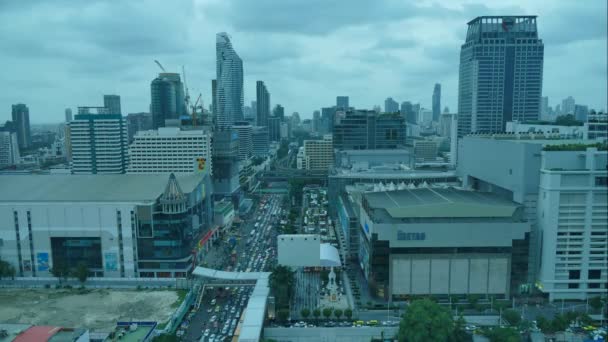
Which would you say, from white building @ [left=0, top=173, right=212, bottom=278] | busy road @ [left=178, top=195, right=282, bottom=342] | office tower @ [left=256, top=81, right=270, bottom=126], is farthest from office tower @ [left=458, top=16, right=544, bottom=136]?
office tower @ [left=256, top=81, right=270, bottom=126]

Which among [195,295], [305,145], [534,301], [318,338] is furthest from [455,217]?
[305,145]

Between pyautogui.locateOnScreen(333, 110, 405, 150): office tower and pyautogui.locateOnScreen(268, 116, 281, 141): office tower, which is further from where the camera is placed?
pyautogui.locateOnScreen(268, 116, 281, 141): office tower

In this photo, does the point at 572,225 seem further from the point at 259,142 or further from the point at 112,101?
the point at 112,101

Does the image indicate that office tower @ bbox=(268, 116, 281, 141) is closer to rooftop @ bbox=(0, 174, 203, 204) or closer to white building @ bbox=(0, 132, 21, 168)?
white building @ bbox=(0, 132, 21, 168)

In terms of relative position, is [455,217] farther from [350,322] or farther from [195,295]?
[195,295]

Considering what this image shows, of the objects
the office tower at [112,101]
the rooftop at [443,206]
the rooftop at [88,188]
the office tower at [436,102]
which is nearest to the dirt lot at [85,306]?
the rooftop at [88,188]

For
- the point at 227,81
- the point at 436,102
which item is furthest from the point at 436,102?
the point at 227,81
